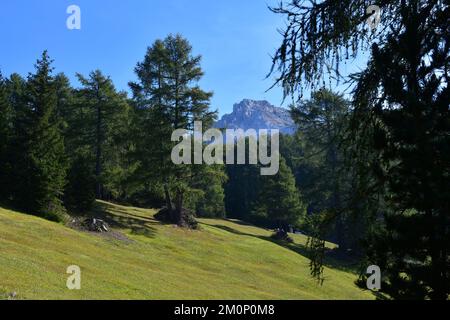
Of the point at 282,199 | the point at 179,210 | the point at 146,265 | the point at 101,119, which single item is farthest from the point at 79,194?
the point at 282,199

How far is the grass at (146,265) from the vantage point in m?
15.7

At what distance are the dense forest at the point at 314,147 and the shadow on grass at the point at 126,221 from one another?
1.86m

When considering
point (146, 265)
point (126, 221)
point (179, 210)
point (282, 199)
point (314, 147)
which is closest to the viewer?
point (146, 265)

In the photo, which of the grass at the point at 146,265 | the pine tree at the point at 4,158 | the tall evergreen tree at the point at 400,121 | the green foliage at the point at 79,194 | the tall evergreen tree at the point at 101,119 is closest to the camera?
the tall evergreen tree at the point at 400,121

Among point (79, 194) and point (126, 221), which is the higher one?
point (79, 194)

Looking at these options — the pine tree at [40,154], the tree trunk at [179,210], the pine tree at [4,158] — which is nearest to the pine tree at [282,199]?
the tree trunk at [179,210]

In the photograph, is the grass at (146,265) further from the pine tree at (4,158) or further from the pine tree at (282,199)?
the pine tree at (282,199)

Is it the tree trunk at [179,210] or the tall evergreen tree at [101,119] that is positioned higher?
the tall evergreen tree at [101,119]

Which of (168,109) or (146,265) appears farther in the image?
(168,109)

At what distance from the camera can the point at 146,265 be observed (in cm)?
2339

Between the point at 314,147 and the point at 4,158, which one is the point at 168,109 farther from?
the point at 314,147

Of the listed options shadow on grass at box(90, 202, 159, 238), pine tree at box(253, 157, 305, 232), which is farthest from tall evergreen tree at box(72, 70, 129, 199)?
pine tree at box(253, 157, 305, 232)

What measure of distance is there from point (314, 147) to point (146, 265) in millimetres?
30592
